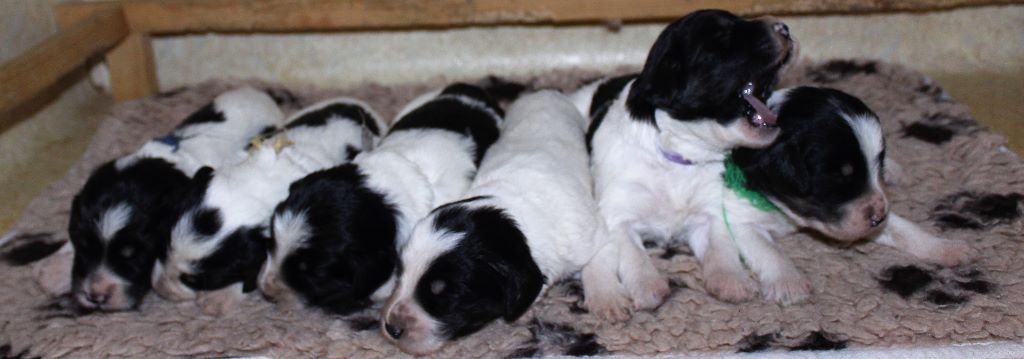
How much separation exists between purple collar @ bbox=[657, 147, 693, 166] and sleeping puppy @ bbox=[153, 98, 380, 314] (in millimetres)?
1376

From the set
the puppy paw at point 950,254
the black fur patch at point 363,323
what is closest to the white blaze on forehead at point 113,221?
the black fur patch at point 363,323

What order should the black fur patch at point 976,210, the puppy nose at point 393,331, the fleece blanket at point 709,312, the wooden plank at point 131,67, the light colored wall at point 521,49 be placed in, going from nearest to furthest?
the puppy nose at point 393,331 → the fleece blanket at point 709,312 → the black fur patch at point 976,210 → the wooden plank at point 131,67 → the light colored wall at point 521,49

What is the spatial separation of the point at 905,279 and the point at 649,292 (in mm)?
955

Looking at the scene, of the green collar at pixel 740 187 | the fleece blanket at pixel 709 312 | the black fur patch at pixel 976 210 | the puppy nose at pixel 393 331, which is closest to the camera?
the puppy nose at pixel 393 331

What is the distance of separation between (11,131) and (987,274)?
4790 mm

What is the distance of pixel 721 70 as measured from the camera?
3.30 metres

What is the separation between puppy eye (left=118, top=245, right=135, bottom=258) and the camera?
363 centimetres

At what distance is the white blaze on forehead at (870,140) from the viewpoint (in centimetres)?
337

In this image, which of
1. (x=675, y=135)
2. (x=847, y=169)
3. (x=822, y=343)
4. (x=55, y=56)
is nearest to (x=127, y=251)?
(x=55, y=56)

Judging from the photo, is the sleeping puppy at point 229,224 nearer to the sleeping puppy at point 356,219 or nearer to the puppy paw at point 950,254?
the sleeping puppy at point 356,219

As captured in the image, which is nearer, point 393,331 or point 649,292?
point 393,331

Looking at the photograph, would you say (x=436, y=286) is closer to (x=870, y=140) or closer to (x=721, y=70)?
(x=721, y=70)

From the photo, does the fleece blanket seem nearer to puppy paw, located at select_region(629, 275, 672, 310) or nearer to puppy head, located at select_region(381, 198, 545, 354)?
puppy paw, located at select_region(629, 275, 672, 310)

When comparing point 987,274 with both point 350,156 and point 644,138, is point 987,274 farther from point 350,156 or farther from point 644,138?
point 350,156
